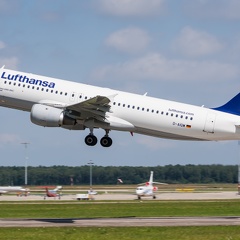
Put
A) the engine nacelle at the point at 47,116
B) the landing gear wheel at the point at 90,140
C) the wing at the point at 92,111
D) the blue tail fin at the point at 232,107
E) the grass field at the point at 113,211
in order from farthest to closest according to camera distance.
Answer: the blue tail fin at the point at 232,107 < the landing gear wheel at the point at 90,140 < the grass field at the point at 113,211 < the wing at the point at 92,111 < the engine nacelle at the point at 47,116

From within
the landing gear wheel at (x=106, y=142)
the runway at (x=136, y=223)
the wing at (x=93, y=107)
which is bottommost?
the runway at (x=136, y=223)

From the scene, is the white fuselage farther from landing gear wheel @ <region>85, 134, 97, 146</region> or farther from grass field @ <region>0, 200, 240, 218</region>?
grass field @ <region>0, 200, 240, 218</region>

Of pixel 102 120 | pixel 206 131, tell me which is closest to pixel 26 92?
pixel 102 120

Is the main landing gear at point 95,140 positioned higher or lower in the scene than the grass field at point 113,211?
higher

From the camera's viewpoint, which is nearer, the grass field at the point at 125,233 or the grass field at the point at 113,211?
the grass field at the point at 125,233

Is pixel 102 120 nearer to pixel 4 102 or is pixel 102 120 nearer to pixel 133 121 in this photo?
pixel 133 121

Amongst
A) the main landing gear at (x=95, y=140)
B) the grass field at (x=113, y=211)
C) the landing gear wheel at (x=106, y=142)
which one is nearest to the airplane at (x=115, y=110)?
the main landing gear at (x=95, y=140)

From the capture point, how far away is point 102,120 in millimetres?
71125

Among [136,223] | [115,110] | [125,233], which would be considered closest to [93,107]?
[115,110]

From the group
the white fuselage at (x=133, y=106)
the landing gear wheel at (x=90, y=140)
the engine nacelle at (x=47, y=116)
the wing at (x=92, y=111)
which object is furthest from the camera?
the landing gear wheel at (x=90, y=140)

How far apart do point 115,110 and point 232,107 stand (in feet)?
35.3

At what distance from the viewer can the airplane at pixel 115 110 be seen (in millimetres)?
69250

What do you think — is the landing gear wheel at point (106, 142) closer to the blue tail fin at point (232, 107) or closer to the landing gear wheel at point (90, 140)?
the landing gear wheel at point (90, 140)

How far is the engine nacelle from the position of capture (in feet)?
223
